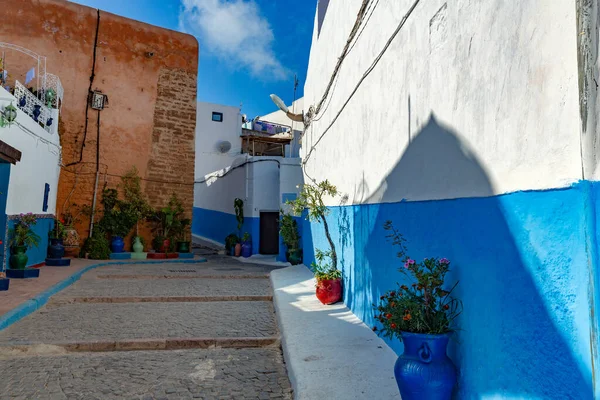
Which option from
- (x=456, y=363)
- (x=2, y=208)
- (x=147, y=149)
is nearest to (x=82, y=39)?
(x=147, y=149)

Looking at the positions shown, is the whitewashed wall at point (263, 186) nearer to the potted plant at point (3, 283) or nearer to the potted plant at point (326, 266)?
the potted plant at point (326, 266)

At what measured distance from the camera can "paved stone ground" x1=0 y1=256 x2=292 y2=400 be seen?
3529 mm

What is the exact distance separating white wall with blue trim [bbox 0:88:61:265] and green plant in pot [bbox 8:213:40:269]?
0.14 metres

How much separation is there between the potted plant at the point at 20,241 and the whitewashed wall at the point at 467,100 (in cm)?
670

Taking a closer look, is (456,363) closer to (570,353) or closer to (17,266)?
(570,353)

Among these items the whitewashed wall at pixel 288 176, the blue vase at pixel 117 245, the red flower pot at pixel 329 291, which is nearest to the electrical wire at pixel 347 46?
the red flower pot at pixel 329 291

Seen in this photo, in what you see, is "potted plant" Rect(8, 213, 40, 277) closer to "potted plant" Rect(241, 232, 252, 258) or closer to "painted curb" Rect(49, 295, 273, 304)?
"painted curb" Rect(49, 295, 273, 304)

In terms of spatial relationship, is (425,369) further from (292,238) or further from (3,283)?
(292,238)

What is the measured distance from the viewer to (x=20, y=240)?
27.6ft

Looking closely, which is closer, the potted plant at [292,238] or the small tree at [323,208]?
the small tree at [323,208]

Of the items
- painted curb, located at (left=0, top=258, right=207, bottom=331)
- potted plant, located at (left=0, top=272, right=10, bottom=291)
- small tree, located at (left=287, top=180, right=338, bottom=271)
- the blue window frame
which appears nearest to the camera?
painted curb, located at (left=0, top=258, right=207, bottom=331)

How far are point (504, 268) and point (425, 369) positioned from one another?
30.8 inches

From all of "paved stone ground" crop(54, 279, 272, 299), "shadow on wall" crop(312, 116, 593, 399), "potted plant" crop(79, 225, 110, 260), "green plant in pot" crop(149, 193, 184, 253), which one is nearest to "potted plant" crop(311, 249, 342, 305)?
"paved stone ground" crop(54, 279, 272, 299)

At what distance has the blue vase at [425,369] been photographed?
2.51 m
